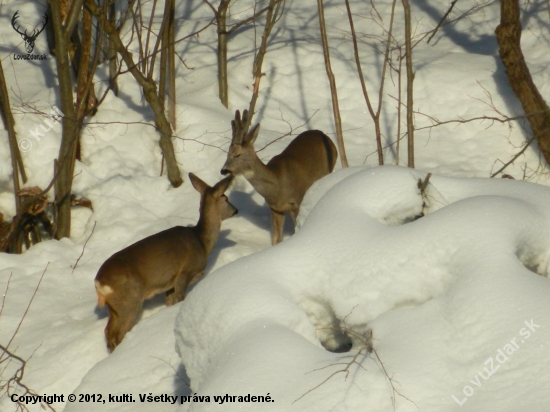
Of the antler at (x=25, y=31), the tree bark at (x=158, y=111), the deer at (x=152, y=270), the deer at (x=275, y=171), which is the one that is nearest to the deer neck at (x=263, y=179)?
the deer at (x=275, y=171)

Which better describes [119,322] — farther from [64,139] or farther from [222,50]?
[222,50]

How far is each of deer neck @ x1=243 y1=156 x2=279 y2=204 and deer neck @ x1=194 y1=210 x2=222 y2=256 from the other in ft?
1.90

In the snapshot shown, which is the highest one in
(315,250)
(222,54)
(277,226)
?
(222,54)

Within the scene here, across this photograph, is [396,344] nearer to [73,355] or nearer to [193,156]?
[73,355]

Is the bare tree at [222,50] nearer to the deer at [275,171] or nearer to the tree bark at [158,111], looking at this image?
the tree bark at [158,111]

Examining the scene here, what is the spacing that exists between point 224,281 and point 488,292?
1.54 metres

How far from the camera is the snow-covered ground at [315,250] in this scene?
3.78 metres

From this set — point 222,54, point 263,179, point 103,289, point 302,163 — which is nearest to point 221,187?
point 263,179

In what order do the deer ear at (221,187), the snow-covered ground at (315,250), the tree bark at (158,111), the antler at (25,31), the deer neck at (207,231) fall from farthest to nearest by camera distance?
1. the antler at (25,31)
2. the tree bark at (158,111)
3. the deer ear at (221,187)
4. the deer neck at (207,231)
5. the snow-covered ground at (315,250)

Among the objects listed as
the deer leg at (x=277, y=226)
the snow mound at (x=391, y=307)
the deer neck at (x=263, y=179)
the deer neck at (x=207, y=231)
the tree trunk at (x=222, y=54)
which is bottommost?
the deer leg at (x=277, y=226)

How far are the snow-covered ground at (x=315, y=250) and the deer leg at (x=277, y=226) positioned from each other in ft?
0.74

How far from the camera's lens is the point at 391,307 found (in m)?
4.30

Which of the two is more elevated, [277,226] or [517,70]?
[517,70]

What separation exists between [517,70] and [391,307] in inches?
230
